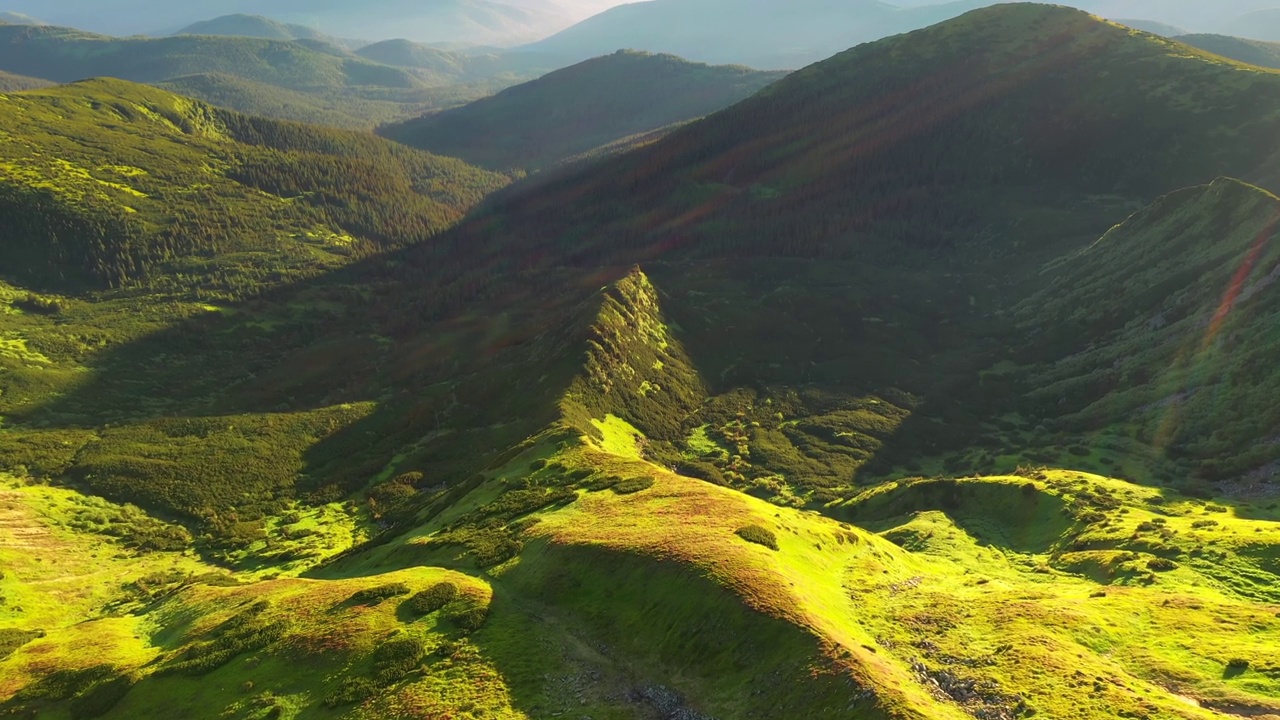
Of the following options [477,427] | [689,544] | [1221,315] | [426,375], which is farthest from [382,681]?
[426,375]

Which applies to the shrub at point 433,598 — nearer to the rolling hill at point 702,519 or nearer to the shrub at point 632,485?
the rolling hill at point 702,519

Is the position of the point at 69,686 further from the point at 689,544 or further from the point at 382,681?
the point at 689,544

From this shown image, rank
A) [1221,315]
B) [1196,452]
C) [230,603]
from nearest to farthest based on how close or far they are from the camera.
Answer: [230,603] < [1196,452] < [1221,315]

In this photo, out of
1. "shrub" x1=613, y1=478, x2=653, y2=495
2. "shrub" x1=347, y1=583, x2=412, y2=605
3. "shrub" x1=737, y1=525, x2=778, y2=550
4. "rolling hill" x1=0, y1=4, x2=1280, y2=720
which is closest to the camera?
"rolling hill" x1=0, y1=4, x2=1280, y2=720

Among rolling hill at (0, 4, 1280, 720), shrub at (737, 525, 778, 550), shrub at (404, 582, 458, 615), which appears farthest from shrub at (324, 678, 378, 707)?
shrub at (737, 525, 778, 550)

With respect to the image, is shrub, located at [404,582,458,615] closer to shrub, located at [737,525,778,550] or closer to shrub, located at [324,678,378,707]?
shrub, located at [324,678,378,707]

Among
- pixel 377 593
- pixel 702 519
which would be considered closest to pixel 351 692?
pixel 377 593
